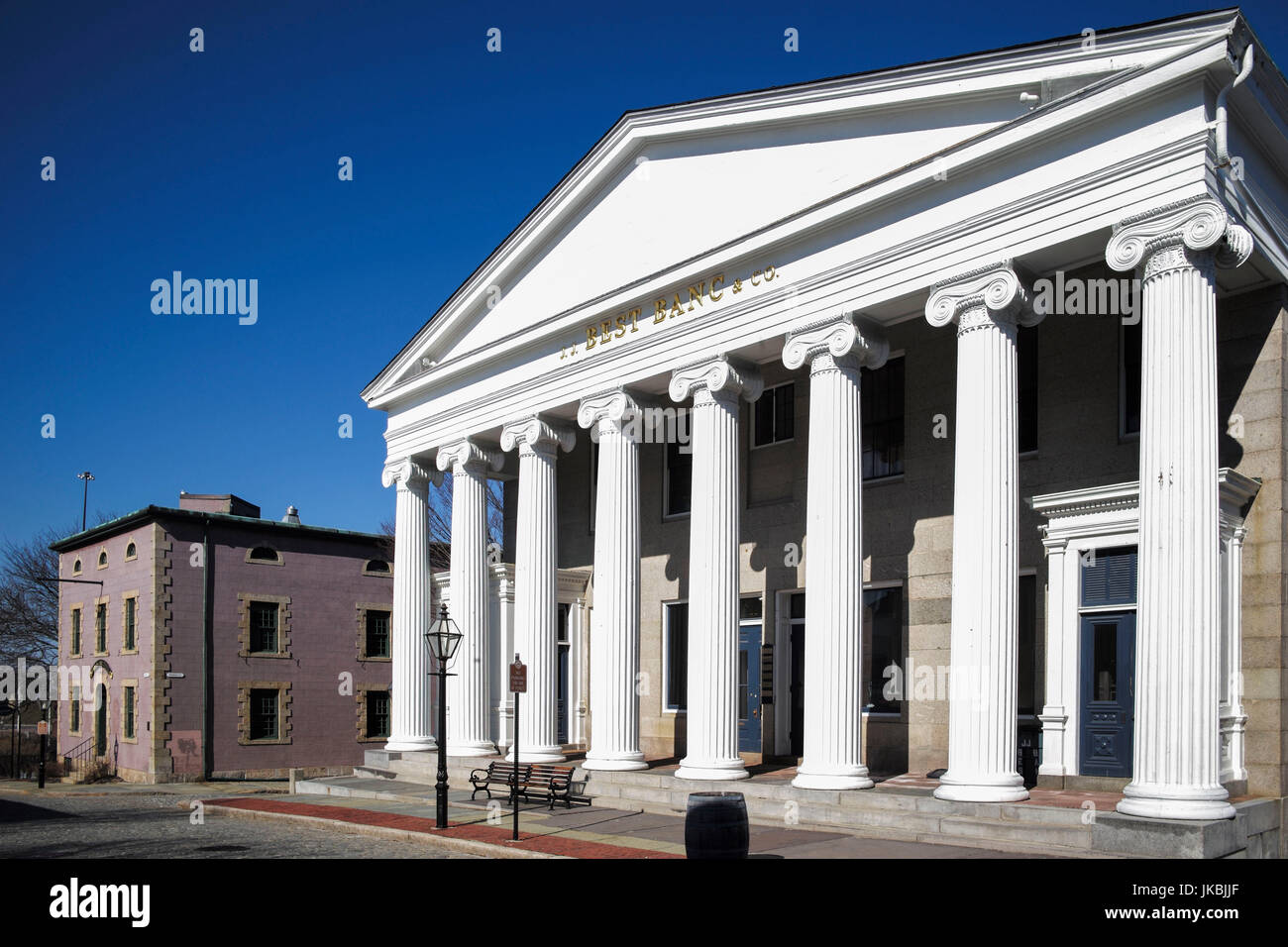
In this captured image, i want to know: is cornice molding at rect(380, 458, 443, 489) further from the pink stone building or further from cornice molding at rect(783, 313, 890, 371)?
the pink stone building

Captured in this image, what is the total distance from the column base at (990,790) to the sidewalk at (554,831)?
738mm

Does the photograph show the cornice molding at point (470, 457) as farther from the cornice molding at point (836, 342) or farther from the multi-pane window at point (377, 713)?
the multi-pane window at point (377, 713)

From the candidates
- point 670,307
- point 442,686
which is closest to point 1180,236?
point 670,307

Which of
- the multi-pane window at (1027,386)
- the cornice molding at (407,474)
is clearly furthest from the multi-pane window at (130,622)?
the multi-pane window at (1027,386)

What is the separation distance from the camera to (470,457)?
25.6 meters

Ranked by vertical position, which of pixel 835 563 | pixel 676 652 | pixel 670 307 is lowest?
pixel 676 652

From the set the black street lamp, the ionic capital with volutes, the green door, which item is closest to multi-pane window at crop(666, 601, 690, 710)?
the black street lamp

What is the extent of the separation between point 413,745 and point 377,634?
17.8m

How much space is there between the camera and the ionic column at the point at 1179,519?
1284 cm

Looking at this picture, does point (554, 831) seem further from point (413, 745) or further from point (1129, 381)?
point (1129, 381)

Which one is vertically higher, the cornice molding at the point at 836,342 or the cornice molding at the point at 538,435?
the cornice molding at the point at 836,342

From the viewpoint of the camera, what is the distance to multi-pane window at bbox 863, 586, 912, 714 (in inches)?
794
